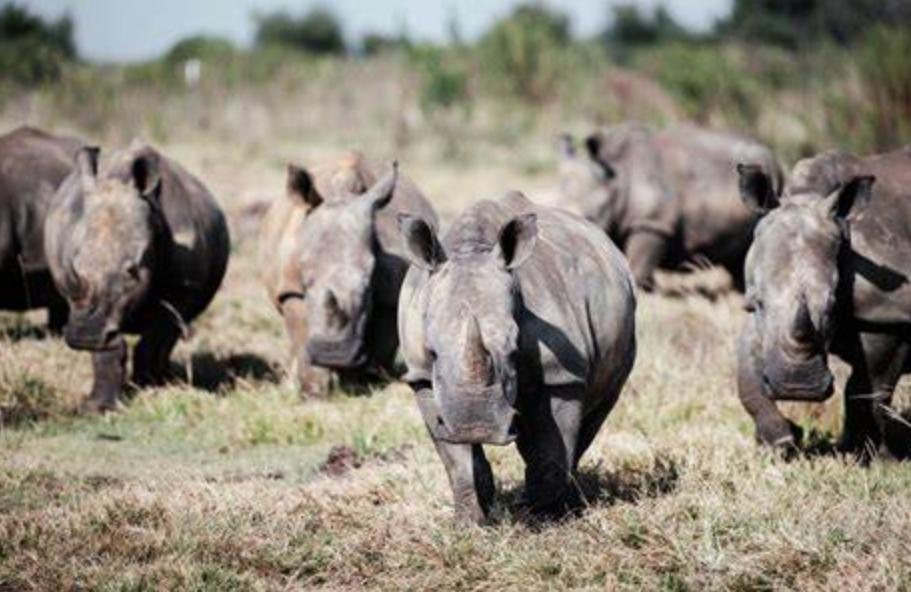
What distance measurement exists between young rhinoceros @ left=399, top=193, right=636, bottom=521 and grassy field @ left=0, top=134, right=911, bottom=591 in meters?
0.31

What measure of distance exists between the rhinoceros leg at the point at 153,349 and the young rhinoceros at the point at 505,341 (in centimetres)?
400

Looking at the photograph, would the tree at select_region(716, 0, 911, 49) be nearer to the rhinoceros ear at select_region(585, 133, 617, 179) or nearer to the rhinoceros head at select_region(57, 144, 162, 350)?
the rhinoceros ear at select_region(585, 133, 617, 179)

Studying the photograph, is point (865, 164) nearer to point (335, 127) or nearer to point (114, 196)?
point (114, 196)

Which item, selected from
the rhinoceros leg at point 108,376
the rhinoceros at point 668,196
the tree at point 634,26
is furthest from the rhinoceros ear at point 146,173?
the tree at point 634,26

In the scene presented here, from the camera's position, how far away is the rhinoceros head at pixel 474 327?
569 cm

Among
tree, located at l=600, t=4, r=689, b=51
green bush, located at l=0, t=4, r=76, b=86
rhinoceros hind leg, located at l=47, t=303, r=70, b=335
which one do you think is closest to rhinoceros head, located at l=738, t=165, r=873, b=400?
rhinoceros hind leg, located at l=47, t=303, r=70, b=335

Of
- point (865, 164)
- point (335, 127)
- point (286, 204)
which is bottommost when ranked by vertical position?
point (335, 127)

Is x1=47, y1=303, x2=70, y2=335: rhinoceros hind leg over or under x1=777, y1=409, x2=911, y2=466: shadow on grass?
under

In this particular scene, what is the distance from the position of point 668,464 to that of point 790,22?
3744 centimetres

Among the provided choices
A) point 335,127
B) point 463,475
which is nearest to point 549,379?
point 463,475

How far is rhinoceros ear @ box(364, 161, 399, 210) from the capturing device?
9.62 metres

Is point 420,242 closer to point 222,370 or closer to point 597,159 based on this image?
point 222,370

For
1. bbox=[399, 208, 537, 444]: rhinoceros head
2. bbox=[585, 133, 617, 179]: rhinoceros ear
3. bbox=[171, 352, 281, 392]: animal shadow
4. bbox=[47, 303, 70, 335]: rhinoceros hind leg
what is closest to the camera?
bbox=[399, 208, 537, 444]: rhinoceros head

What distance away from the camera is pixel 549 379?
606 cm
